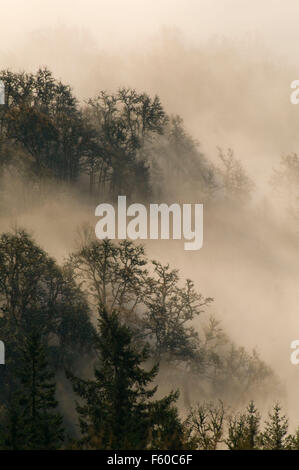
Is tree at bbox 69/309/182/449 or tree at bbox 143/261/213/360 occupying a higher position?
tree at bbox 143/261/213/360

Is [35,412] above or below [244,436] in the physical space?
above

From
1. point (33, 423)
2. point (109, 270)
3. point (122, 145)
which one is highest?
point (122, 145)

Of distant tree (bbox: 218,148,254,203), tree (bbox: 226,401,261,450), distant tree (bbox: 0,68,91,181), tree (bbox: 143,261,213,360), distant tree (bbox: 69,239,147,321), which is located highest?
distant tree (bbox: 218,148,254,203)

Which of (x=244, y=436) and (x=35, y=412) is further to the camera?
(x=244, y=436)

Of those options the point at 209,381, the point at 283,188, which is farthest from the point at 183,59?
the point at 209,381

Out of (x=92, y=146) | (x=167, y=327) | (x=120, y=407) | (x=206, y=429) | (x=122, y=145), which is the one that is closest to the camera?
(x=206, y=429)

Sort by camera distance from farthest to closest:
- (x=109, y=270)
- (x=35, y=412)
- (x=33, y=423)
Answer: (x=109, y=270) → (x=35, y=412) → (x=33, y=423)

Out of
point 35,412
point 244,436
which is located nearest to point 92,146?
point 35,412

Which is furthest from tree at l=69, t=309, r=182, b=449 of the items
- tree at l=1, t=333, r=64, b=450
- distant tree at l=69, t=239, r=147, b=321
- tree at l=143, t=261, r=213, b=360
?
tree at l=143, t=261, r=213, b=360

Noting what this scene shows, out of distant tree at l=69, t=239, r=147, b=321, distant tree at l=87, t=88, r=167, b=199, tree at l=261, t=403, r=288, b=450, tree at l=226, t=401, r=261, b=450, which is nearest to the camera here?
tree at l=226, t=401, r=261, b=450

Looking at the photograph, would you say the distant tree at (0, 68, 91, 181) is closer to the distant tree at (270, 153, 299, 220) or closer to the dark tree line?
the dark tree line

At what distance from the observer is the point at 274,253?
107 meters

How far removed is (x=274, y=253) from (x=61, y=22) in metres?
106

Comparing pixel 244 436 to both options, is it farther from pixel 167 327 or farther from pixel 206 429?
pixel 167 327
